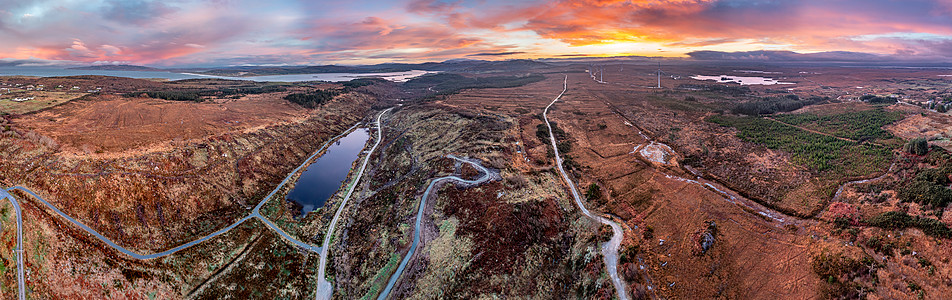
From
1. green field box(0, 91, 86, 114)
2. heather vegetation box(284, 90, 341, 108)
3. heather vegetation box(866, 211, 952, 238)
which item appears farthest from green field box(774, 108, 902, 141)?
green field box(0, 91, 86, 114)

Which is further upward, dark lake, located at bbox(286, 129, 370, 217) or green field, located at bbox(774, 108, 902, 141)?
green field, located at bbox(774, 108, 902, 141)

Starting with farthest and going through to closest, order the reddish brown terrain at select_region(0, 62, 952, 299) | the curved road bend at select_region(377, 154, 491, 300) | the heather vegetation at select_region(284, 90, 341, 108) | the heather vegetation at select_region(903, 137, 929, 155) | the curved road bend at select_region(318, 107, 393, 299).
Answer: the heather vegetation at select_region(284, 90, 341, 108)
the heather vegetation at select_region(903, 137, 929, 155)
the curved road bend at select_region(318, 107, 393, 299)
the curved road bend at select_region(377, 154, 491, 300)
the reddish brown terrain at select_region(0, 62, 952, 299)

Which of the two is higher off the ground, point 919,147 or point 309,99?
point 309,99

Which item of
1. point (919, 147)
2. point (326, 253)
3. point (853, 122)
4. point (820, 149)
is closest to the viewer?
point (919, 147)

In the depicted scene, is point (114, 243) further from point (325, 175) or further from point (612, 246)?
point (612, 246)

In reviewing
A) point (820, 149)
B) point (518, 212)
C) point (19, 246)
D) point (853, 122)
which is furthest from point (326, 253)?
point (853, 122)

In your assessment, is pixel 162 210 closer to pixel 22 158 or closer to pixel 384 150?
pixel 22 158

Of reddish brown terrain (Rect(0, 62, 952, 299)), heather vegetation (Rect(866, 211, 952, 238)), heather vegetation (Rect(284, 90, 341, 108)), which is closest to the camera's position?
heather vegetation (Rect(866, 211, 952, 238))

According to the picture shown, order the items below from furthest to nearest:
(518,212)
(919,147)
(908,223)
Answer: (518,212), (919,147), (908,223)

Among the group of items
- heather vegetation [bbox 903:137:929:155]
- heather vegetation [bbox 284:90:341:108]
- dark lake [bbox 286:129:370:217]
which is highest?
heather vegetation [bbox 284:90:341:108]

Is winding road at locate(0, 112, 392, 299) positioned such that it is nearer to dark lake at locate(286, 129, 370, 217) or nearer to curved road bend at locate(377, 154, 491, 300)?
dark lake at locate(286, 129, 370, 217)
